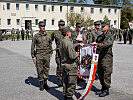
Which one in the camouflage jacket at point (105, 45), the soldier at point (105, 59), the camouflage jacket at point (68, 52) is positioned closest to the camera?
the camouflage jacket at point (68, 52)

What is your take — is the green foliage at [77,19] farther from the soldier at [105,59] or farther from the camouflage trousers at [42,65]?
the soldier at [105,59]

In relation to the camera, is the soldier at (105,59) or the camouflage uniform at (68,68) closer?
the camouflage uniform at (68,68)

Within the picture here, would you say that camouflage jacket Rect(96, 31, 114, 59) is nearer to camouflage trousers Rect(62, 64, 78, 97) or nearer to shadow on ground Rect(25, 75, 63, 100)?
camouflage trousers Rect(62, 64, 78, 97)

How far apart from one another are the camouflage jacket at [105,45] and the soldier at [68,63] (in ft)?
3.52

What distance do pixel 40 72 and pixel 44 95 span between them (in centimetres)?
82

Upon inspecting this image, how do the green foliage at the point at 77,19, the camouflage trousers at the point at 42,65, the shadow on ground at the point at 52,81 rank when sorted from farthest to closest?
the green foliage at the point at 77,19, the camouflage trousers at the point at 42,65, the shadow on ground at the point at 52,81

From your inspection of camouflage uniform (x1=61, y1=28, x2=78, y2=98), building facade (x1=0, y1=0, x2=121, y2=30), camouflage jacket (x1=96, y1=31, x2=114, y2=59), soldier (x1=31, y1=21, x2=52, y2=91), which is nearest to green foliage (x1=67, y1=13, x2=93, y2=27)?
building facade (x1=0, y1=0, x2=121, y2=30)

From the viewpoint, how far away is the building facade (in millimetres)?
54344

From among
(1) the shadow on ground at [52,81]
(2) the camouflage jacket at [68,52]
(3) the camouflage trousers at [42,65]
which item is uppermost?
(2) the camouflage jacket at [68,52]

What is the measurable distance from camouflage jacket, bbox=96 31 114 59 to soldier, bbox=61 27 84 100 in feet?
3.52

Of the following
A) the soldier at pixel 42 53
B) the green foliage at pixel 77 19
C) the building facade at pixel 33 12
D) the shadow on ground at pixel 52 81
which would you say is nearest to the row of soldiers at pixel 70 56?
the soldier at pixel 42 53

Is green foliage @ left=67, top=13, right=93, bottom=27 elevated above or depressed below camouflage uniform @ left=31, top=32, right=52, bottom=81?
above

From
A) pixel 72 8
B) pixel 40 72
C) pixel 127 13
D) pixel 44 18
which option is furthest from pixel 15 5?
pixel 40 72

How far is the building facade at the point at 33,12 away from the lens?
A: 54344mm
